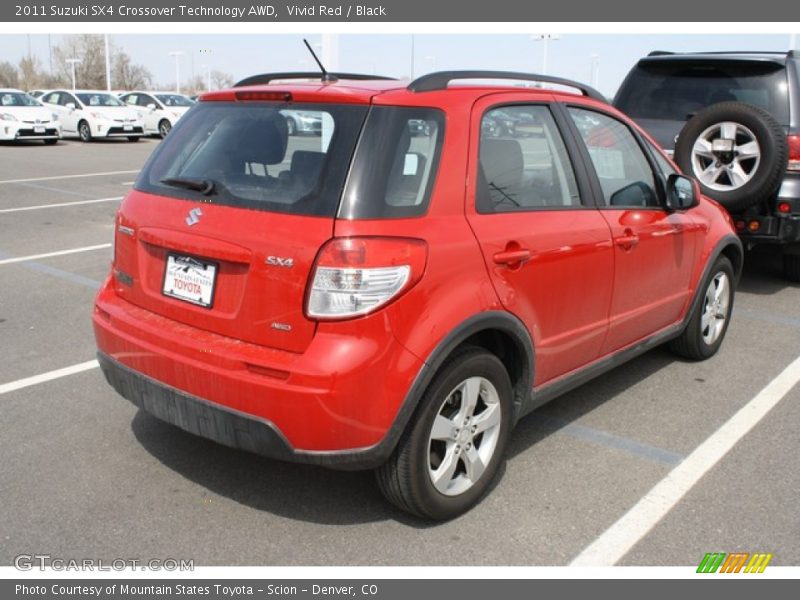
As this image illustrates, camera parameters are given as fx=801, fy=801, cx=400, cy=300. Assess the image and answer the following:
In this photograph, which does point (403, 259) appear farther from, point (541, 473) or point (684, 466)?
point (684, 466)

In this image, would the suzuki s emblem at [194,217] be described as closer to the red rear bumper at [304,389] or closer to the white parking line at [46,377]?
the red rear bumper at [304,389]

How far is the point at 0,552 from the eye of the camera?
9.82 feet

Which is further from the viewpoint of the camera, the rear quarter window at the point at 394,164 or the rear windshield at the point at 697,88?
the rear windshield at the point at 697,88

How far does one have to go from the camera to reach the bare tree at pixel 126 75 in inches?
2972

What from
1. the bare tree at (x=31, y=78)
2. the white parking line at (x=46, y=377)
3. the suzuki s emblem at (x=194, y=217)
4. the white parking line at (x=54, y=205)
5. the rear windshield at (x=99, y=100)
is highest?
the bare tree at (x=31, y=78)

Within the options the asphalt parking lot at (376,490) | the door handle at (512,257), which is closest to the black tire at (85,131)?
the asphalt parking lot at (376,490)

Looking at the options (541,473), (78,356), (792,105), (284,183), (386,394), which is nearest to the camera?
(386,394)

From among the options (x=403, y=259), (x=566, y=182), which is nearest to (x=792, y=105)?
(x=566, y=182)

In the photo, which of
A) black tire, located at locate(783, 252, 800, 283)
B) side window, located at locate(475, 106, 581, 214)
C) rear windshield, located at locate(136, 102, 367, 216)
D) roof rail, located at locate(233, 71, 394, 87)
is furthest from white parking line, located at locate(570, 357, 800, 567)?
black tire, located at locate(783, 252, 800, 283)

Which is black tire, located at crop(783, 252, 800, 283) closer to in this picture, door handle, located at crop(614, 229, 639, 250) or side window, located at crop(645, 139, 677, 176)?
side window, located at crop(645, 139, 677, 176)

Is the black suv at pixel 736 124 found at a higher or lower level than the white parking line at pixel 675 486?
higher

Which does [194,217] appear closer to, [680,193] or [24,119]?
[680,193]

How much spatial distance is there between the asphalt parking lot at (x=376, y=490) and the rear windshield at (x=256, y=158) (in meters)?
1.27

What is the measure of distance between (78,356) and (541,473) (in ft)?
10.1
